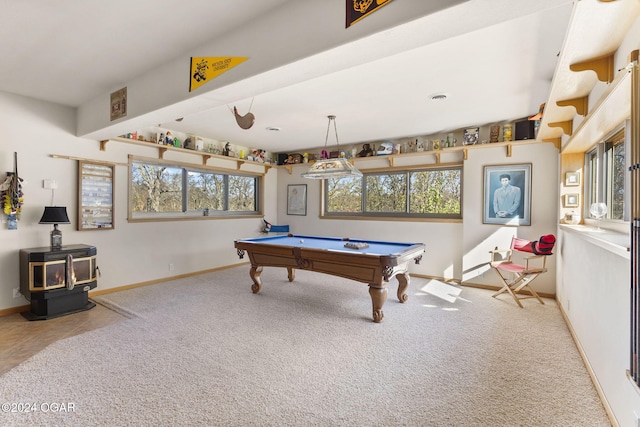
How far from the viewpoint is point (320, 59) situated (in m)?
1.92

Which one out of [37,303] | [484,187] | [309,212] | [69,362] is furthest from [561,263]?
[37,303]

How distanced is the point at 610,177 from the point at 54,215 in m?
5.80

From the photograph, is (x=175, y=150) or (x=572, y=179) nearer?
(x=572, y=179)

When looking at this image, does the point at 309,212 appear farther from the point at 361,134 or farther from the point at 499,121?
the point at 499,121

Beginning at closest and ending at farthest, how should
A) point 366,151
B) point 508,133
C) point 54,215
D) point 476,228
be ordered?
point 54,215, point 508,133, point 476,228, point 366,151

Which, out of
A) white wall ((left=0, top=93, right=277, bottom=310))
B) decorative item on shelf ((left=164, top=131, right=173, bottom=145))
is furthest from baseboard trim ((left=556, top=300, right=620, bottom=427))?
decorative item on shelf ((left=164, top=131, right=173, bottom=145))

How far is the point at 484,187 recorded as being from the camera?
486cm

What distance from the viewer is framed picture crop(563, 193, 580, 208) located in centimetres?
382

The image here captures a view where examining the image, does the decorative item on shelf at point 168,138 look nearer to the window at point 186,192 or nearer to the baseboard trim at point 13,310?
the window at point 186,192

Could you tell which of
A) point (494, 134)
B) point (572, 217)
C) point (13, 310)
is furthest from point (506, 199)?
point (13, 310)

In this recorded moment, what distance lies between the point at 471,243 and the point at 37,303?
5.77 meters

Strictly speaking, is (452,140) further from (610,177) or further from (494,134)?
(610,177)

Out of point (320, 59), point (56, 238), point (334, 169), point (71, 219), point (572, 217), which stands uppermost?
point (320, 59)

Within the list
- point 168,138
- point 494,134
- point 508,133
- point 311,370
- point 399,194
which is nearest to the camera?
point 311,370
